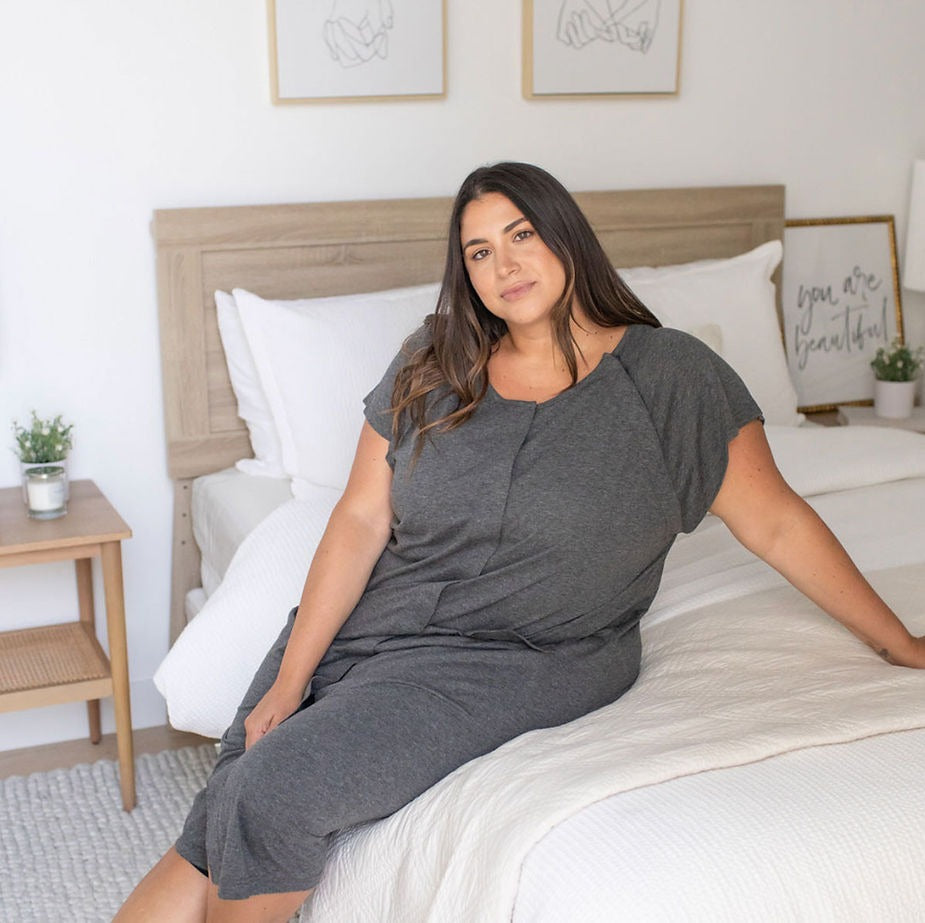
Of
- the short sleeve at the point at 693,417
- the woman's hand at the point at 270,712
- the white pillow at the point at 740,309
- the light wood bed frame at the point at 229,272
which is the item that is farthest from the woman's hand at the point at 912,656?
the light wood bed frame at the point at 229,272

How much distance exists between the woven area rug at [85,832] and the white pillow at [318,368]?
654 millimetres

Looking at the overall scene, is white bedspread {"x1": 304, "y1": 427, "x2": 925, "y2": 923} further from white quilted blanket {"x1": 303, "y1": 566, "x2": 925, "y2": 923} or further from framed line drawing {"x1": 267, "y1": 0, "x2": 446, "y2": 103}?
framed line drawing {"x1": 267, "y1": 0, "x2": 446, "y2": 103}

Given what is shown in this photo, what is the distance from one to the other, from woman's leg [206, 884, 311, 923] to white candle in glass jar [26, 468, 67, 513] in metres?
1.06

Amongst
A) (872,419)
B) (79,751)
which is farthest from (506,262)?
(872,419)

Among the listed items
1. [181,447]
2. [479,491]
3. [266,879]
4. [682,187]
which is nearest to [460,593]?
[479,491]

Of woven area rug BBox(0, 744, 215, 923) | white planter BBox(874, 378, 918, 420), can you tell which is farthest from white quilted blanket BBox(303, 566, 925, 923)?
white planter BBox(874, 378, 918, 420)

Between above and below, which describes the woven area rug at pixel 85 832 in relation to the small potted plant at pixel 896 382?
below

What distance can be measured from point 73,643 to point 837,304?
2043mm

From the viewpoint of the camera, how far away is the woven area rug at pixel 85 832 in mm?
2166

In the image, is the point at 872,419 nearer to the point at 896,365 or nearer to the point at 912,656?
the point at 896,365

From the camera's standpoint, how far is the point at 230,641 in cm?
208

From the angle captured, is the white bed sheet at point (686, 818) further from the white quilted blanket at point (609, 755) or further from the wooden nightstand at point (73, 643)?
the wooden nightstand at point (73, 643)

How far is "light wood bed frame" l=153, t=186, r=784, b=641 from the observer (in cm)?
261

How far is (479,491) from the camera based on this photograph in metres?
1.69
